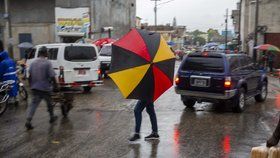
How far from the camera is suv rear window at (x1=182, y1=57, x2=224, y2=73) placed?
11.4 m

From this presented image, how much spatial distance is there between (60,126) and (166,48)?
11.0ft

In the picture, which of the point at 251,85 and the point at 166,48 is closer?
the point at 166,48

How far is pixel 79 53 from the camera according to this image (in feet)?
50.7

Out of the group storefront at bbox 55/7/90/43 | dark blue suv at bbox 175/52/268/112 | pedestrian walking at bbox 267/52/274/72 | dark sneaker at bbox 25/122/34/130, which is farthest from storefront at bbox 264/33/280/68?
dark sneaker at bbox 25/122/34/130

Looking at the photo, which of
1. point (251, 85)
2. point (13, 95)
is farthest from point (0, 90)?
point (251, 85)

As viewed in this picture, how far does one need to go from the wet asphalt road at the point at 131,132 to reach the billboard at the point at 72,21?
19.3 m

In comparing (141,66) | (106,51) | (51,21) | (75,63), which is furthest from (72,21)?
(141,66)

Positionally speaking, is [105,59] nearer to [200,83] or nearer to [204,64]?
[204,64]

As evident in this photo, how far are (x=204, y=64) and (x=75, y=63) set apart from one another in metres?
5.54

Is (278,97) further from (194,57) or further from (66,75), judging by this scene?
(66,75)

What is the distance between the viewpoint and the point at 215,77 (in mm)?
11281

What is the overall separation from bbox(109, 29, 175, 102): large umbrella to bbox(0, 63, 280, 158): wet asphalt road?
1.10 m

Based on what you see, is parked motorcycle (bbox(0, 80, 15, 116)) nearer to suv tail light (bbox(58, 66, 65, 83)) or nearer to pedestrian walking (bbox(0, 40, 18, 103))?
pedestrian walking (bbox(0, 40, 18, 103))

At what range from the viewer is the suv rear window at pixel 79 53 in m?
15.2
